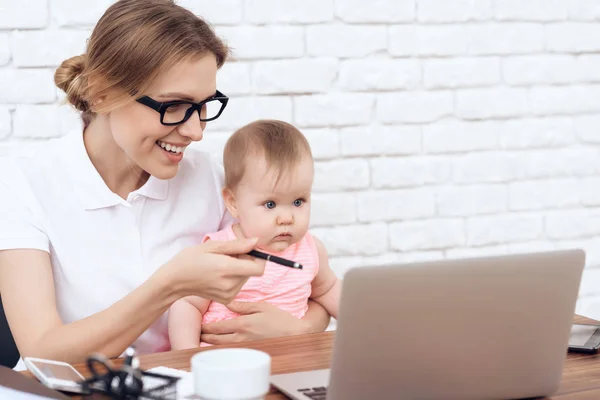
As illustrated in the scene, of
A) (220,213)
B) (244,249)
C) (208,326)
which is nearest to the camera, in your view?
(244,249)

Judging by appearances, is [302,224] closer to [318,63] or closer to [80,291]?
[80,291]

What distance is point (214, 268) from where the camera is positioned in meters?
1.44

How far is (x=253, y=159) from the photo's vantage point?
1.77 metres

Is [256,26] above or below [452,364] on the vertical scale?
above

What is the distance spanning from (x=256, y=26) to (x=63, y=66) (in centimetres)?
64

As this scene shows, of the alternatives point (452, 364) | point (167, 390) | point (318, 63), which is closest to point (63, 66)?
point (318, 63)

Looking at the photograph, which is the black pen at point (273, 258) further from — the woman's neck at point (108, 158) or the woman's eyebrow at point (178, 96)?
the woman's neck at point (108, 158)

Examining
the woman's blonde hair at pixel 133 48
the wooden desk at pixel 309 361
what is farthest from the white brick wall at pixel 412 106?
the wooden desk at pixel 309 361

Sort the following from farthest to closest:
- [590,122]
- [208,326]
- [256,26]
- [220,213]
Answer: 1. [590,122]
2. [256,26]
3. [220,213]
4. [208,326]

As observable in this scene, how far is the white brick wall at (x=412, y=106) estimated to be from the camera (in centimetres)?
208

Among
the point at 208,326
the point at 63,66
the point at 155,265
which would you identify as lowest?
the point at 208,326

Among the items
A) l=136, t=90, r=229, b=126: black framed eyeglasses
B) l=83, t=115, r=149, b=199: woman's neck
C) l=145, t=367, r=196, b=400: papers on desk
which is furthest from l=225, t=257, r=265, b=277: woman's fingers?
l=83, t=115, r=149, b=199: woman's neck

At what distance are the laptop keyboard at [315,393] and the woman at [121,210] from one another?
0.39m

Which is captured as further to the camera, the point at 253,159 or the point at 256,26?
the point at 256,26
